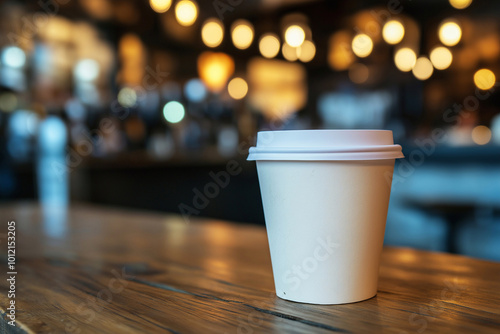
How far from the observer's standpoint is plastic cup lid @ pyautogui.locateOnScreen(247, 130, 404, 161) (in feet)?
1.71

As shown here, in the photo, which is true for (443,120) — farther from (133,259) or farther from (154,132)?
(133,259)

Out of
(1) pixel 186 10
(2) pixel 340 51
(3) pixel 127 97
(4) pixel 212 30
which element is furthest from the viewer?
(3) pixel 127 97

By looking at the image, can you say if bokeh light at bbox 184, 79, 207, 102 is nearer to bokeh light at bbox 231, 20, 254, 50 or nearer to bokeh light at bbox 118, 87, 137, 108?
bokeh light at bbox 118, 87, 137, 108

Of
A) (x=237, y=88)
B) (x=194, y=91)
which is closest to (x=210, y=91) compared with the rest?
(x=194, y=91)

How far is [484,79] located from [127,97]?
167 inches

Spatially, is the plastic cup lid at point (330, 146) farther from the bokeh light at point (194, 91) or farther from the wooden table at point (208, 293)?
the bokeh light at point (194, 91)

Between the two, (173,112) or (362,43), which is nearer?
(362,43)

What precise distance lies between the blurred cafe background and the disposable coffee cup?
2.68 m

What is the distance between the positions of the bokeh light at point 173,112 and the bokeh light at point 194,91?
210 mm

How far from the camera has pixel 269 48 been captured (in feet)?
17.4

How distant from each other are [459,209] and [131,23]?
483 cm

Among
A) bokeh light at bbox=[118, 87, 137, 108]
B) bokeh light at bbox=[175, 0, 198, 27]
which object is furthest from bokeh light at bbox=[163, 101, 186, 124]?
bokeh light at bbox=[175, 0, 198, 27]

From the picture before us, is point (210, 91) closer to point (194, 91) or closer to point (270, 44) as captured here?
point (194, 91)

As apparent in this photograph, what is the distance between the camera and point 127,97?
616 cm
